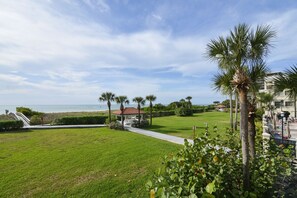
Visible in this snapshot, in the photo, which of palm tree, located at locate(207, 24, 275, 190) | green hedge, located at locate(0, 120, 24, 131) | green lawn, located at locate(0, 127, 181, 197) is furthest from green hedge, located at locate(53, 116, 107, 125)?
palm tree, located at locate(207, 24, 275, 190)

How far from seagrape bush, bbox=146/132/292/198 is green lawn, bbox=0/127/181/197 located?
316cm

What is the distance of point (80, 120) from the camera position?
27156mm

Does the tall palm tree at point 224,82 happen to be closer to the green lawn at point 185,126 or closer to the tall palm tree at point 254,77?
the tall palm tree at point 254,77

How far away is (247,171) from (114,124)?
62.6 ft

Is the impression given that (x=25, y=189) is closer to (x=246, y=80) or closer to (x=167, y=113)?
(x=246, y=80)

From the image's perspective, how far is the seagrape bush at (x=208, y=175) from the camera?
2547 mm

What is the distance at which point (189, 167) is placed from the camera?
299 cm

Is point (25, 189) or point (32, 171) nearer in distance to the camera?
point (25, 189)

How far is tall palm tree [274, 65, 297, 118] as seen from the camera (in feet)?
19.9

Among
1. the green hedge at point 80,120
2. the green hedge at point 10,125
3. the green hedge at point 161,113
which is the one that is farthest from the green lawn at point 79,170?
the green hedge at point 161,113

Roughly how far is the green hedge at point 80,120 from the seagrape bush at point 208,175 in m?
25.4

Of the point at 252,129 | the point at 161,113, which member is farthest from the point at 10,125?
the point at 161,113

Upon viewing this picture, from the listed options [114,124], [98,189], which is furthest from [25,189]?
[114,124]

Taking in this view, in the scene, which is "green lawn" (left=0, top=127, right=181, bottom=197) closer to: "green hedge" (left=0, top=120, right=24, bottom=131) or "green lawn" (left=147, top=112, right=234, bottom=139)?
"green lawn" (left=147, top=112, right=234, bottom=139)
